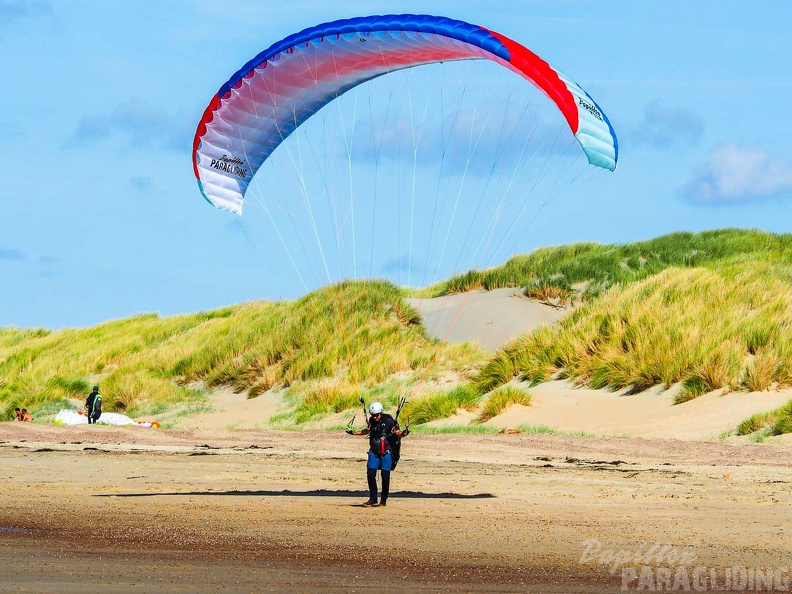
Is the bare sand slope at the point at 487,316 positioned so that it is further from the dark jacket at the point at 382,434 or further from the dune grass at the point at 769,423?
the dark jacket at the point at 382,434

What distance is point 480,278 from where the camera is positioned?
103 ft

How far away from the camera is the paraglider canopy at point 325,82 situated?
13969mm

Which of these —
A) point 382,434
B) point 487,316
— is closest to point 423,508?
point 382,434

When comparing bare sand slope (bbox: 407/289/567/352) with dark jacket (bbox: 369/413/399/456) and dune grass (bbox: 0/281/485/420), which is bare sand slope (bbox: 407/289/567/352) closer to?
dune grass (bbox: 0/281/485/420)

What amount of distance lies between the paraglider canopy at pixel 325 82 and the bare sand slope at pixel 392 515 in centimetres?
397

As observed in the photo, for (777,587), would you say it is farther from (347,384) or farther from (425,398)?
(347,384)

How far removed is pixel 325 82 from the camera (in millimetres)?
17453

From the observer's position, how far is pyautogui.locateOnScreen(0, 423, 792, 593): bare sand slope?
8492 millimetres

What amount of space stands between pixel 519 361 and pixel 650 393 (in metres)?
3.51

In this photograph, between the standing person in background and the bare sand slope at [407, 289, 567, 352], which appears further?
the bare sand slope at [407, 289, 567, 352]

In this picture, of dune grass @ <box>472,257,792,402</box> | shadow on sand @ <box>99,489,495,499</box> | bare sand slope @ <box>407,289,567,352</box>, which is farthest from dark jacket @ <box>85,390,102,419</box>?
shadow on sand @ <box>99,489,495,499</box>

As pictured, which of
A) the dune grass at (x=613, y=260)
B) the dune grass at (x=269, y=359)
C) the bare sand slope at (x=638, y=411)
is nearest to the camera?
the bare sand slope at (x=638, y=411)

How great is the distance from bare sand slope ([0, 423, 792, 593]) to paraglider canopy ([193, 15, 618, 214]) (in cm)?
397

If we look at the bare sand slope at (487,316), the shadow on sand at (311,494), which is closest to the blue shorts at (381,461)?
the shadow on sand at (311,494)
